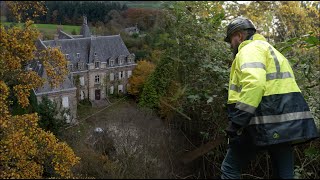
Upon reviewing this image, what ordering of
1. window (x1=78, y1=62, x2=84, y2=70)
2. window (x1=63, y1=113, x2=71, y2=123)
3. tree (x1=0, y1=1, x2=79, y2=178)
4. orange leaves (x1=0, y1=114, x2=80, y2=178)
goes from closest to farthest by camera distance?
orange leaves (x1=0, y1=114, x2=80, y2=178), tree (x1=0, y1=1, x2=79, y2=178), window (x1=63, y1=113, x2=71, y2=123), window (x1=78, y1=62, x2=84, y2=70)

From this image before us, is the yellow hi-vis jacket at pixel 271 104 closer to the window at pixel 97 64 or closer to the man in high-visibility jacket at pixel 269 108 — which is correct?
the man in high-visibility jacket at pixel 269 108

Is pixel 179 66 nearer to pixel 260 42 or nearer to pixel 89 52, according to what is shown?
pixel 260 42

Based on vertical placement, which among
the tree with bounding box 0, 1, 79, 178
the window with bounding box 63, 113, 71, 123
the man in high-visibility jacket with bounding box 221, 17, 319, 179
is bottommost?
the window with bounding box 63, 113, 71, 123

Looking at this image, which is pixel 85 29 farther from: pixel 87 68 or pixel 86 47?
pixel 87 68

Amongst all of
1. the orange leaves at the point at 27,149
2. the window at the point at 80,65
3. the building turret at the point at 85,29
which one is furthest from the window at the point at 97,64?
the orange leaves at the point at 27,149

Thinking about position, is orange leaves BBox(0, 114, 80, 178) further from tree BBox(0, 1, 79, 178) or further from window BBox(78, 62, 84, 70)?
window BBox(78, 62, 84, 70)

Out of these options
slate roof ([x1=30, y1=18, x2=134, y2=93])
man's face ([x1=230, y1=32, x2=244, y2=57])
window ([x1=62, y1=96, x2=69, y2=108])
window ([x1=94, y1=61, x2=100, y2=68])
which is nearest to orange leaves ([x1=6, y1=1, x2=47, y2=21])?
slate roof ([x1=30, y1=18, x2=134, y2=93])

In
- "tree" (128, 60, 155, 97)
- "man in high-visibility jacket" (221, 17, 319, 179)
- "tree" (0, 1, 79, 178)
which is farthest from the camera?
"tree" (128, 60, 155, 97)

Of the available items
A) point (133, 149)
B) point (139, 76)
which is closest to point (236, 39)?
point (133, 149)
